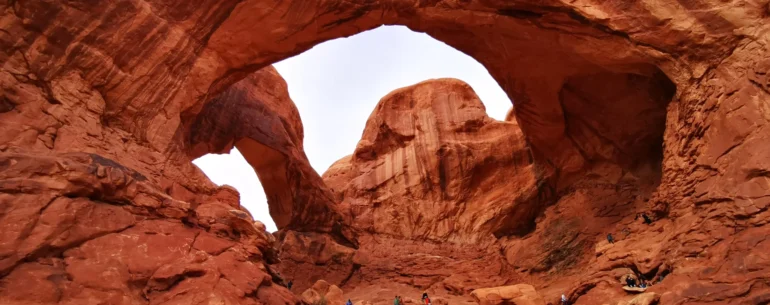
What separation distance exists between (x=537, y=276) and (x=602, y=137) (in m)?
5.76

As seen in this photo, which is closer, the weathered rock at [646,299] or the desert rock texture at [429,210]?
the desert rock texture at [429,210]

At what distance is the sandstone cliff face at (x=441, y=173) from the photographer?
24000 millimetres

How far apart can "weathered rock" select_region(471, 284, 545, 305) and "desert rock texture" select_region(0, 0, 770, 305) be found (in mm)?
63

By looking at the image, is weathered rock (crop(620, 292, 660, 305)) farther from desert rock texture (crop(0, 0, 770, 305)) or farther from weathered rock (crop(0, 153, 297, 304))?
weathered rock (crop(0, 153, 297, 304))

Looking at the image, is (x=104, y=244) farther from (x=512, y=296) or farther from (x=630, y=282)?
(x=512, y=296)

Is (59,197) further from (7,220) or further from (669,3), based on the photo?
(669,3)

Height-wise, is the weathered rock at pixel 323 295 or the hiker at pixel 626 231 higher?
the hiker at pixel 626 231

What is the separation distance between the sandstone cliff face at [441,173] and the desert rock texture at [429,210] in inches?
6.5

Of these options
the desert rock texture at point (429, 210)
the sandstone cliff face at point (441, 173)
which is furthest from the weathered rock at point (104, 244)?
the sandstone cliff face at point (441, 173)

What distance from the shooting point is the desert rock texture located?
9.77m

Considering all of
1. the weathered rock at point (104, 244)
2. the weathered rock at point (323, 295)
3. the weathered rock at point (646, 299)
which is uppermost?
the weathered rock at point (104, 244)

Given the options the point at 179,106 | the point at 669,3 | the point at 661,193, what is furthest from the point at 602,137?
the point at 179,106

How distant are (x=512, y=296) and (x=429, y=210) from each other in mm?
9017

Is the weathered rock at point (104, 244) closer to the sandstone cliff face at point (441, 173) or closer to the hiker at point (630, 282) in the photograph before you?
the hiker at point (630, 282)
